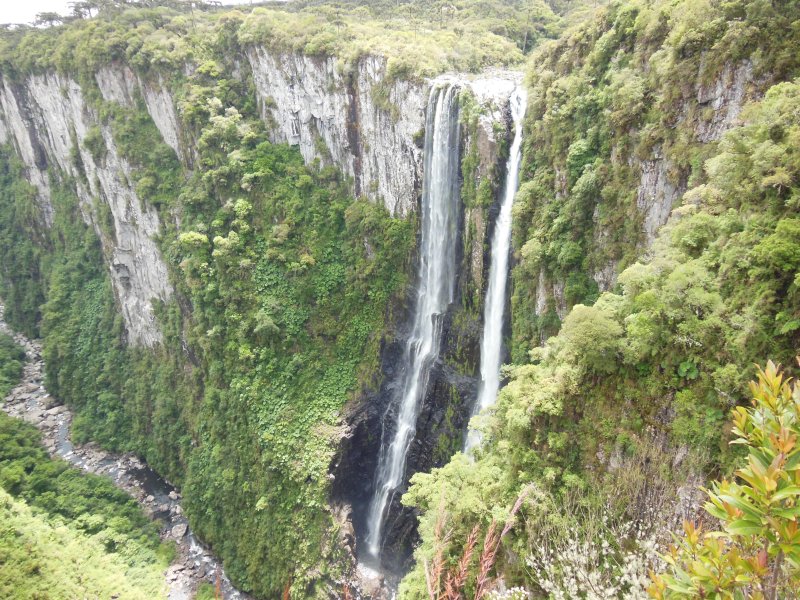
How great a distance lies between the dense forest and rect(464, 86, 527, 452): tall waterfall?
512mm

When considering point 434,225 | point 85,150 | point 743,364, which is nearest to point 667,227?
point 743,364

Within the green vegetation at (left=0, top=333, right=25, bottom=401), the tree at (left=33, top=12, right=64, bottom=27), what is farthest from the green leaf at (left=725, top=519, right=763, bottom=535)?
the tree at (left=33, top=12, right=64, bottom=27)

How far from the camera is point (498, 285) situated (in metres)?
19.3

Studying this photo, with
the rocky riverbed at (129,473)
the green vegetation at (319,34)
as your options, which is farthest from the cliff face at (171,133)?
the rocky riverbed at (129,473)

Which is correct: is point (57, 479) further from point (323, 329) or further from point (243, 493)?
point (323, 329)

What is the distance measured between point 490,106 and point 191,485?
2405 cm

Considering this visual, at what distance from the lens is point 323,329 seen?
25.2 m

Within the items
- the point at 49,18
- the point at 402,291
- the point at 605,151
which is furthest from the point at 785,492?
the point at 49,18

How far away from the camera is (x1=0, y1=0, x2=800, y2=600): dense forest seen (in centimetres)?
784

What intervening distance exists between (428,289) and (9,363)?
32.7 metres

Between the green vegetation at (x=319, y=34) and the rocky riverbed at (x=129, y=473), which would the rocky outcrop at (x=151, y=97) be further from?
the rocky riverbed at (x=129, y=473)

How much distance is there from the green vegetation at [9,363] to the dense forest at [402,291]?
9.6 inches

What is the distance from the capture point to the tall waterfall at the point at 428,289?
20656 mm

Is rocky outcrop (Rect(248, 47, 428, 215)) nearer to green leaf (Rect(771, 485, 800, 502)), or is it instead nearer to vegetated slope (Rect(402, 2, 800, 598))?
vegetated slope (Rect(402, 2, 800, 598))
